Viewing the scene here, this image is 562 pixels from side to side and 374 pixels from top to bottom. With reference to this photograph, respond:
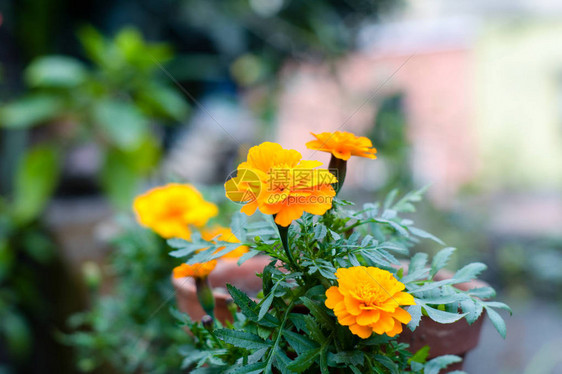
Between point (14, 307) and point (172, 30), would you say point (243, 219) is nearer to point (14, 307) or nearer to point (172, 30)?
point (14, 307)

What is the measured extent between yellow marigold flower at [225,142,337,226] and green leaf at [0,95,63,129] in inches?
52.2

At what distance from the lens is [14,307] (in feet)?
Result: 4.60

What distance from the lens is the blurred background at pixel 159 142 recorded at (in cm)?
101

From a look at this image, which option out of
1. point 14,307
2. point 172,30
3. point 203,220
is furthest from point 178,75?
point 203,220

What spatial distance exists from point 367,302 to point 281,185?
10cm

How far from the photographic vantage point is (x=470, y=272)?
36cm

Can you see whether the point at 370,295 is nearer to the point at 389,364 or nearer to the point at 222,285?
the point at 389,364

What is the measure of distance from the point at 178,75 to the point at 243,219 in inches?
59.9

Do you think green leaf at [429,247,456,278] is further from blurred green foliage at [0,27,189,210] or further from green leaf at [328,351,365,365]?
blurred green foliage at [0,27,189,210]

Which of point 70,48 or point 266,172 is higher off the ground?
point 266,172

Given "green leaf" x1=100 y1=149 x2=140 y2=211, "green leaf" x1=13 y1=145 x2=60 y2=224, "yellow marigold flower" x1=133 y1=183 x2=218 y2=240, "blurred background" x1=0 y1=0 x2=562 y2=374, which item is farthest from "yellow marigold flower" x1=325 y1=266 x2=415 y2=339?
"green leaf" x1=13 y1=145 x2=60 y2=224

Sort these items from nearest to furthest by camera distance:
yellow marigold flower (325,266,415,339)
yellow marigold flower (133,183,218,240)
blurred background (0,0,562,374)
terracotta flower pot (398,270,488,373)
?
yellow marigold flower (325,266,415,339) < terracotta flower pot (398,270,488,373) < yellow marigold flower (133,183,218,240) < blurred background (0,0,562,374)

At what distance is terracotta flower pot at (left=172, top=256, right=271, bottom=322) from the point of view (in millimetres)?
A: 471

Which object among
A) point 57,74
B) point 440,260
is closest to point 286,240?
point 440,260
